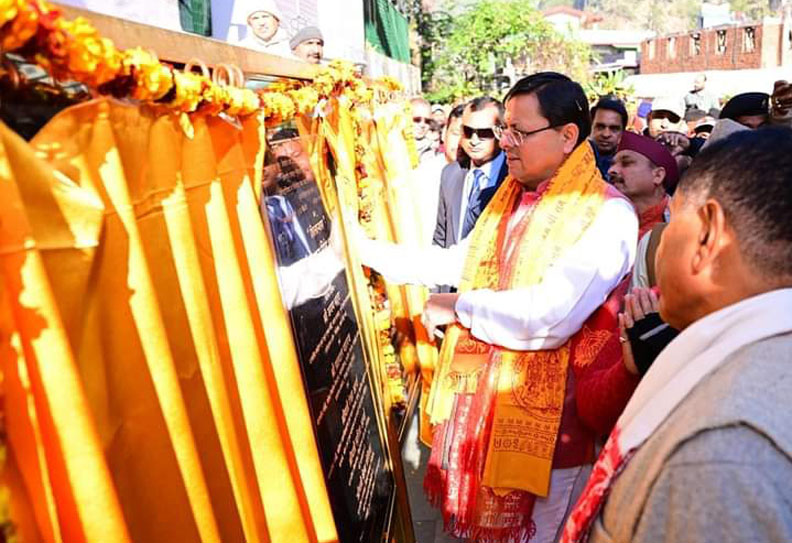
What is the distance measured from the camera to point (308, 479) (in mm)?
1703

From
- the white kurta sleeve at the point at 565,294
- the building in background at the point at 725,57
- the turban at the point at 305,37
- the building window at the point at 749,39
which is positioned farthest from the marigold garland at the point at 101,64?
the building window at the point at 749,39

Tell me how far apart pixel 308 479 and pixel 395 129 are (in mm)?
3483

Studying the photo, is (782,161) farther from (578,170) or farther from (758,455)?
(578,170)

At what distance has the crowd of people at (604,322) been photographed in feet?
3.35

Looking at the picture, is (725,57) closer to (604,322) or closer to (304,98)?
(604,322)

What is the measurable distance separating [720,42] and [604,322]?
4339 centimetres

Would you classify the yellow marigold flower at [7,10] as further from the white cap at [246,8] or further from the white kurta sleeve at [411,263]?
the white cap at [246,8]

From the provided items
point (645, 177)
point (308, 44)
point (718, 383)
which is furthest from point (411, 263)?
point (308, 44)

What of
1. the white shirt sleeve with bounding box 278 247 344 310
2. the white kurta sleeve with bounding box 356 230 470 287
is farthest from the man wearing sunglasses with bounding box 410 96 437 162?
the white shirt sleeve with bounding box 278 247 344 310

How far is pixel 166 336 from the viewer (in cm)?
122

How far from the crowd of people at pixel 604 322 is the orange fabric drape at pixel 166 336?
0.65 meters

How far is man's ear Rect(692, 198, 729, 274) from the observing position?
1.13 metres

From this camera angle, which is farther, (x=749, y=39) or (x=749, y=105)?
(x=749, y=39)

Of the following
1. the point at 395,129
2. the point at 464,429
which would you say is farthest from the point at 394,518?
the point at 395,129
